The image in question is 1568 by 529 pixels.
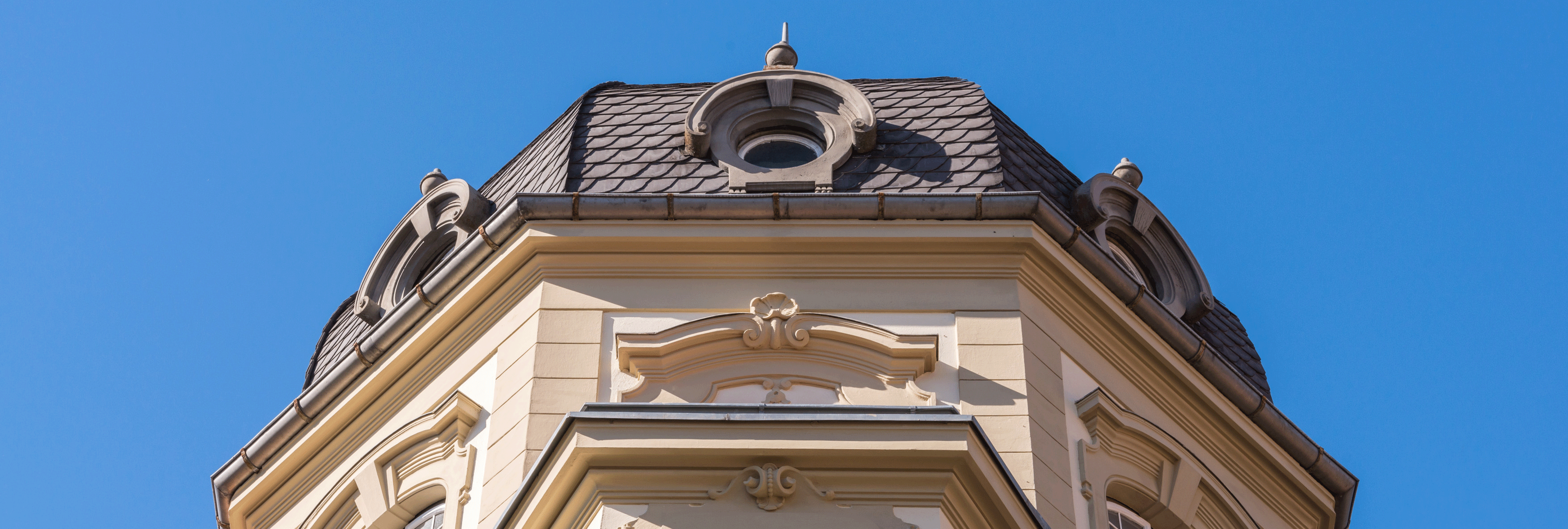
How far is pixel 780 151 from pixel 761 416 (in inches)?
188

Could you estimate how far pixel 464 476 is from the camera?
51.6 ft

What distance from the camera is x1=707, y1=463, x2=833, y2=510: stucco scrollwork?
13469 mm

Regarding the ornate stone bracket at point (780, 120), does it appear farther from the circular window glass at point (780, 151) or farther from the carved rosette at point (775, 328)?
the carved rosette at point (775, 328)

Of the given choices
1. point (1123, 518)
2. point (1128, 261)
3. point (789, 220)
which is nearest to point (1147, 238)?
point (1128, 261)

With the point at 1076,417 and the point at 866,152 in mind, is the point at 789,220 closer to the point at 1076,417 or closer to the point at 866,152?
the point at 866,152

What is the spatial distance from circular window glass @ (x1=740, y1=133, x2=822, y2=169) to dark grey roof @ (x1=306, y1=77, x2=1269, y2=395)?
54 centimetres

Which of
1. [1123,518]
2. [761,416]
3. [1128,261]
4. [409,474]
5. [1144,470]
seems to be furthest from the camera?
[1128,261]

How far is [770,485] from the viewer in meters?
13.5

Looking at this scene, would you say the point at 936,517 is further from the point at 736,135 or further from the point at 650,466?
the point at 736,135

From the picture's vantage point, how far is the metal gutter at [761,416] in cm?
1376

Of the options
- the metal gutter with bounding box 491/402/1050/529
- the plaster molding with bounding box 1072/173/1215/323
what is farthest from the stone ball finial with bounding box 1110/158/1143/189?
the metal gutter with bounding box 491/402/1050/529

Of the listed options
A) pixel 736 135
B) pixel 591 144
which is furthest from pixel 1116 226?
pixel 591 144

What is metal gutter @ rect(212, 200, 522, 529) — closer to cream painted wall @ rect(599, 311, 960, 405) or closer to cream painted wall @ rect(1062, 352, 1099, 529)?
cream painted wall @ rect(599, 311, 960, 405)

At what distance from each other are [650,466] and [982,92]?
21.5 feet
